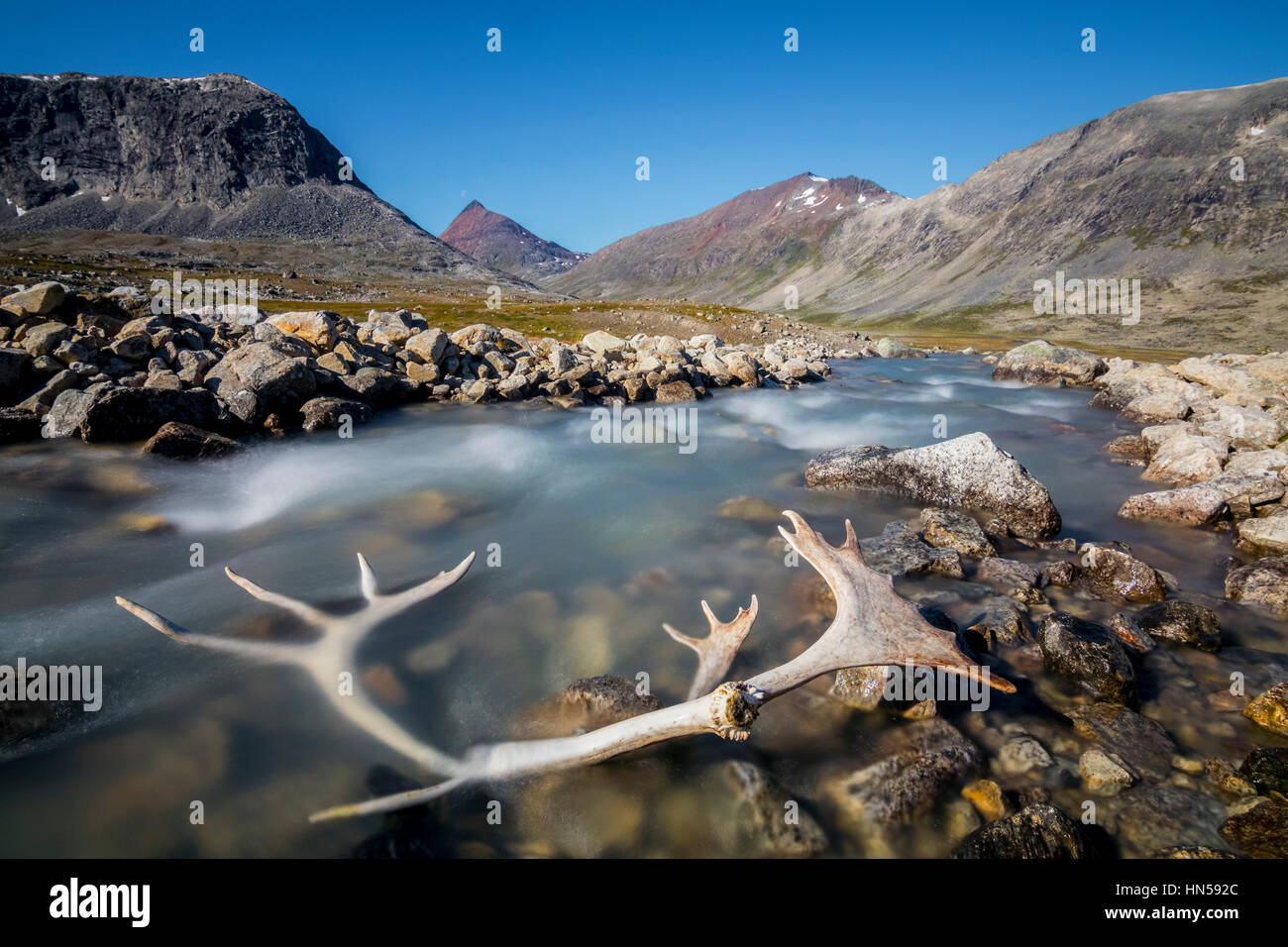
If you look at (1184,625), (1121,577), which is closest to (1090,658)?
(1184,625)

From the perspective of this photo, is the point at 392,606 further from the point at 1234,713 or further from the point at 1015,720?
the point at 1234,713

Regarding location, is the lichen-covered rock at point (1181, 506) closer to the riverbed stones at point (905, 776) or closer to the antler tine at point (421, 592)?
the riverbed stones at point (905, 776)

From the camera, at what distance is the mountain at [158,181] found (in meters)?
168

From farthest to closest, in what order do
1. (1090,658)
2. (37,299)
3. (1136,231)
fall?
(1136,231) → (37,299) → (1090,658)

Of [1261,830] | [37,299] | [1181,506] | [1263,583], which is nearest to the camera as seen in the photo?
[1261,830]

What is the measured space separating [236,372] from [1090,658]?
17.7 m

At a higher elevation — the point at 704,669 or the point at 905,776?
the point at 704,669

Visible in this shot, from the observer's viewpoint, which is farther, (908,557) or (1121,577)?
(908,557)

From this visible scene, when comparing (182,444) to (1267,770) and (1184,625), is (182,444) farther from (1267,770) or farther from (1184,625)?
(1184,625)

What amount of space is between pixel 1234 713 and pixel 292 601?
952 cm

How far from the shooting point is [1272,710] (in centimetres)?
494

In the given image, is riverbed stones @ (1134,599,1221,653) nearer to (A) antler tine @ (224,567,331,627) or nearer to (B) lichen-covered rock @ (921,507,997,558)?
(B) lichen-covered rock @ (921,507,997,558)

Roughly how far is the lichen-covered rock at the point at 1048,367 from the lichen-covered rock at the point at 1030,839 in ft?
110

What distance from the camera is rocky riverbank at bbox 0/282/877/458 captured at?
12.1 metres
